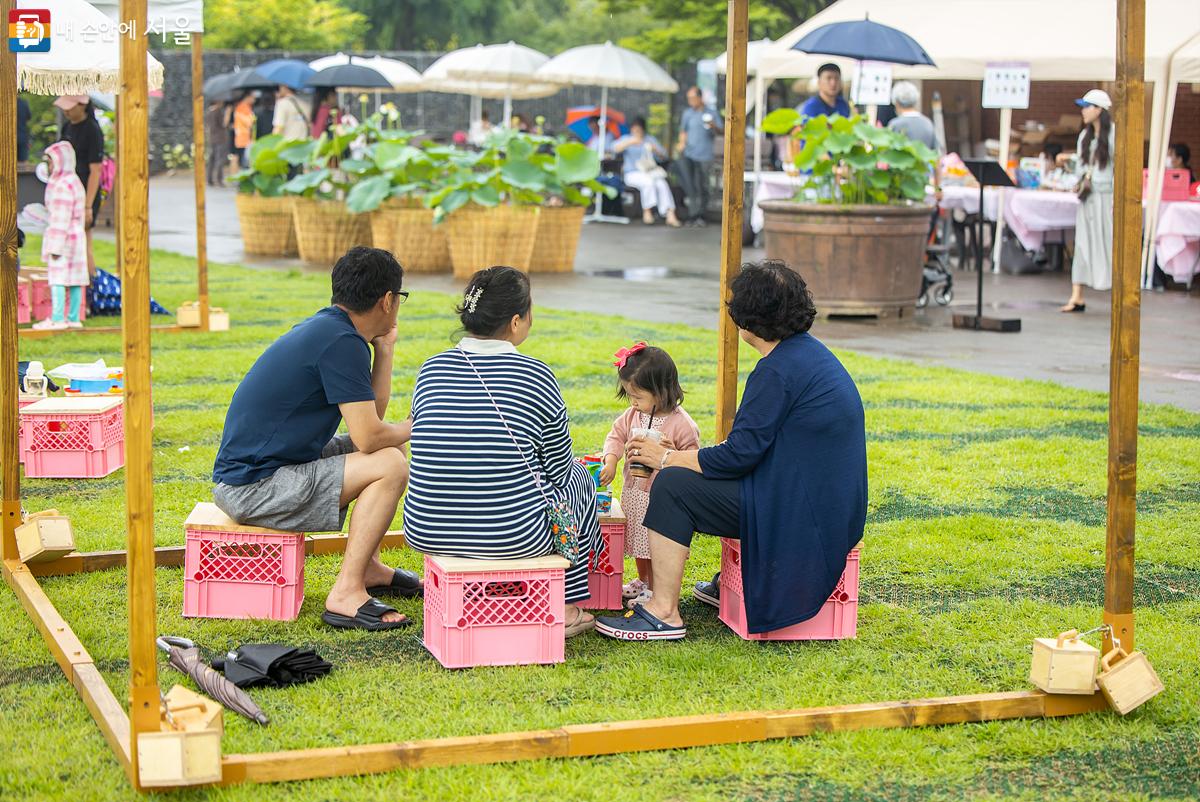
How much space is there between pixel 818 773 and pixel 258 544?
1.97m

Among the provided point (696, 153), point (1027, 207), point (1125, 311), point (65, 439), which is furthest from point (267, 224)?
point (1125, 311)

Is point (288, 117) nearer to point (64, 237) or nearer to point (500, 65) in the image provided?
point (500, 65)

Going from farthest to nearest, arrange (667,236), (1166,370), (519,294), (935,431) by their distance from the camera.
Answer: (667,236) < (1166,370) < (935,431) < (519,294)

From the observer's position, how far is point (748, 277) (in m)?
4.54

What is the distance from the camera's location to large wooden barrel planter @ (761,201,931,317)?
11.8 meters

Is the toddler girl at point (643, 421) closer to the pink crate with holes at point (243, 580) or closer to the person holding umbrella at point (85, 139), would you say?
the pink crate with holes at point (243, 580)

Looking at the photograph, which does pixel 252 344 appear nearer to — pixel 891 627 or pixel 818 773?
pixel 891 627

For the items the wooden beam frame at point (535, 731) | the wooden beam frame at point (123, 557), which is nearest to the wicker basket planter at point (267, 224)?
the wooden beam frame at point (123, 557)

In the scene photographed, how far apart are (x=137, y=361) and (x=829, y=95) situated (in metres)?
11.2

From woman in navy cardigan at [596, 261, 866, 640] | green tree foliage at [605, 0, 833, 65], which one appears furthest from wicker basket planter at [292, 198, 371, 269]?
green tree foliage at [605, 0, 833, 65]

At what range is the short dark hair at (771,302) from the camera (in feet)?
14.7

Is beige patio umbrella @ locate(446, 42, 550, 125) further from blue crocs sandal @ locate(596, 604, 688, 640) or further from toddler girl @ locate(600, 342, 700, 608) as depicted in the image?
blue crocs sandal @ locate(596, 604, 688, 640)

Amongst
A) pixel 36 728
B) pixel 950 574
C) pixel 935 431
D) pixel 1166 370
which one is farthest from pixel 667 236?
pixel 36 728

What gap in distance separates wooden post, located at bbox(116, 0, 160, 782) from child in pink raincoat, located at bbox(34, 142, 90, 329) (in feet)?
24.2
